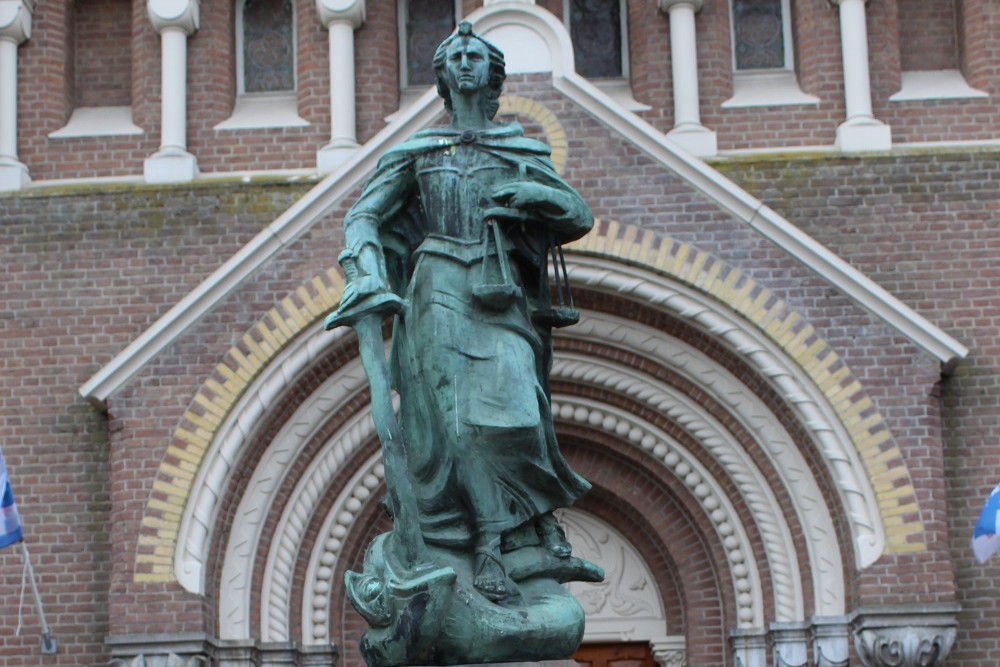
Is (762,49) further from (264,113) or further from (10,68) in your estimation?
(10,68)

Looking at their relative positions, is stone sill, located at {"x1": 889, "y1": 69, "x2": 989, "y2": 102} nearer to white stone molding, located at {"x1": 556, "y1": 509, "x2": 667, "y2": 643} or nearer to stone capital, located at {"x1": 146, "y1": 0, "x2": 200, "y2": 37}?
white stone molding, located at {"x1": 556, "y1": 509, "x2": 667, "y2": 643}

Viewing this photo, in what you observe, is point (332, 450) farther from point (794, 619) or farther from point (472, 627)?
point (472, 627)

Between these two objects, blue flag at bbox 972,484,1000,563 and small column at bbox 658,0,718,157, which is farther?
small column at bbox 658,0,718,157

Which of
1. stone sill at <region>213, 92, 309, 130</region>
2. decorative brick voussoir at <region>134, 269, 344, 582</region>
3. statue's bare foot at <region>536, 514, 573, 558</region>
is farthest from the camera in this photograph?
stone sill at <region>213, 92, 309, 130</region>

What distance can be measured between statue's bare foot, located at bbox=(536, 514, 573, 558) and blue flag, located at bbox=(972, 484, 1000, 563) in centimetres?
761

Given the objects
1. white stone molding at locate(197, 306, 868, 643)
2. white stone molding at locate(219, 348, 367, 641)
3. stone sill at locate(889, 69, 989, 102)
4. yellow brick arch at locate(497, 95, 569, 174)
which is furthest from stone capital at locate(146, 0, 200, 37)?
stone sill at locate(889, 69, 989, 102)

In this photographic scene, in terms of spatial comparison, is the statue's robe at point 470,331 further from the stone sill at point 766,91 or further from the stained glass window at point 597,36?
the stained glass window at point 597,36

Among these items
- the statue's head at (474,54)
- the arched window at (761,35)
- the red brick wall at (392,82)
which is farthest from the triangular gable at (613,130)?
the statue's head at (474,54)

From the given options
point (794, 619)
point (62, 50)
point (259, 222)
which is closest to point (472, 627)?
point (794, 619)

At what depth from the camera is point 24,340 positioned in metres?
17.0

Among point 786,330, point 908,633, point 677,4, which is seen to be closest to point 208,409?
point 786,330

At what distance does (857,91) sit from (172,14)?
5.71m

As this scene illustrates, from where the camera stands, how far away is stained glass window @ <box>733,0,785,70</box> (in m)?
18.2

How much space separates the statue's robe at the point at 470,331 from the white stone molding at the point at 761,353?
7539 millimetres
